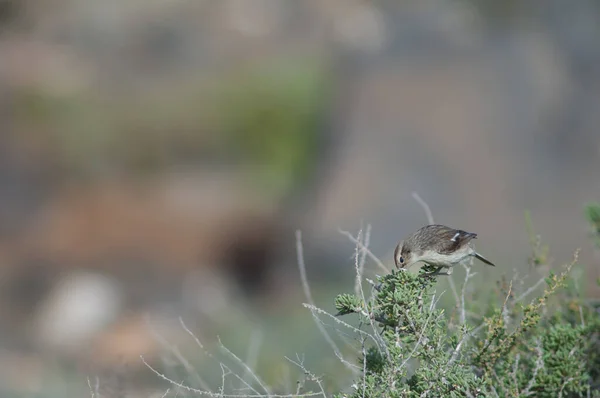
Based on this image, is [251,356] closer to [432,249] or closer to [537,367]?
[432,249]

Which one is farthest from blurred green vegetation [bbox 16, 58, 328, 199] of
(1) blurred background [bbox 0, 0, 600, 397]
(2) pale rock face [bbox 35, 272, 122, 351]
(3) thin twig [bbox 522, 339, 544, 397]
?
(3) thin twig [bbox 522, 339, 544, 397]

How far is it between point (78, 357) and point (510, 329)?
797 centimetres

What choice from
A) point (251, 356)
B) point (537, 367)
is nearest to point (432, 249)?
point (537, 367)

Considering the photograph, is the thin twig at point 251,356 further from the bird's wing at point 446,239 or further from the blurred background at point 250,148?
the blurred background at point 250,148

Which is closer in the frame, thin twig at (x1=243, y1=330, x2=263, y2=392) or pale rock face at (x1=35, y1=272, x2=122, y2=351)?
thin twig at (x1=243, y1=330, x2=263, y2=392)

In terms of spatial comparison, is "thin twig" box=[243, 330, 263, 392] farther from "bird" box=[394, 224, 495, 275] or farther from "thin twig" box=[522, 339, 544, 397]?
"thin twig" box=[522, 339, 544, 397]

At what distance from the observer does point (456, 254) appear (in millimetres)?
3605

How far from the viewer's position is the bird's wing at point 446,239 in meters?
3.56

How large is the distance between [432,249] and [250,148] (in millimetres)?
10907

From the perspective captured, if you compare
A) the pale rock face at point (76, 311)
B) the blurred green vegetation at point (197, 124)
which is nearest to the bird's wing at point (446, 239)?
the pale rock face at point (76, 311)

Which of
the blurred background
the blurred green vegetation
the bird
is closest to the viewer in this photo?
the bird

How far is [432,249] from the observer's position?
11.6 feet

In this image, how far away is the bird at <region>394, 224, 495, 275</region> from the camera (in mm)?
3539

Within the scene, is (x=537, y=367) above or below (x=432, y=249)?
below
